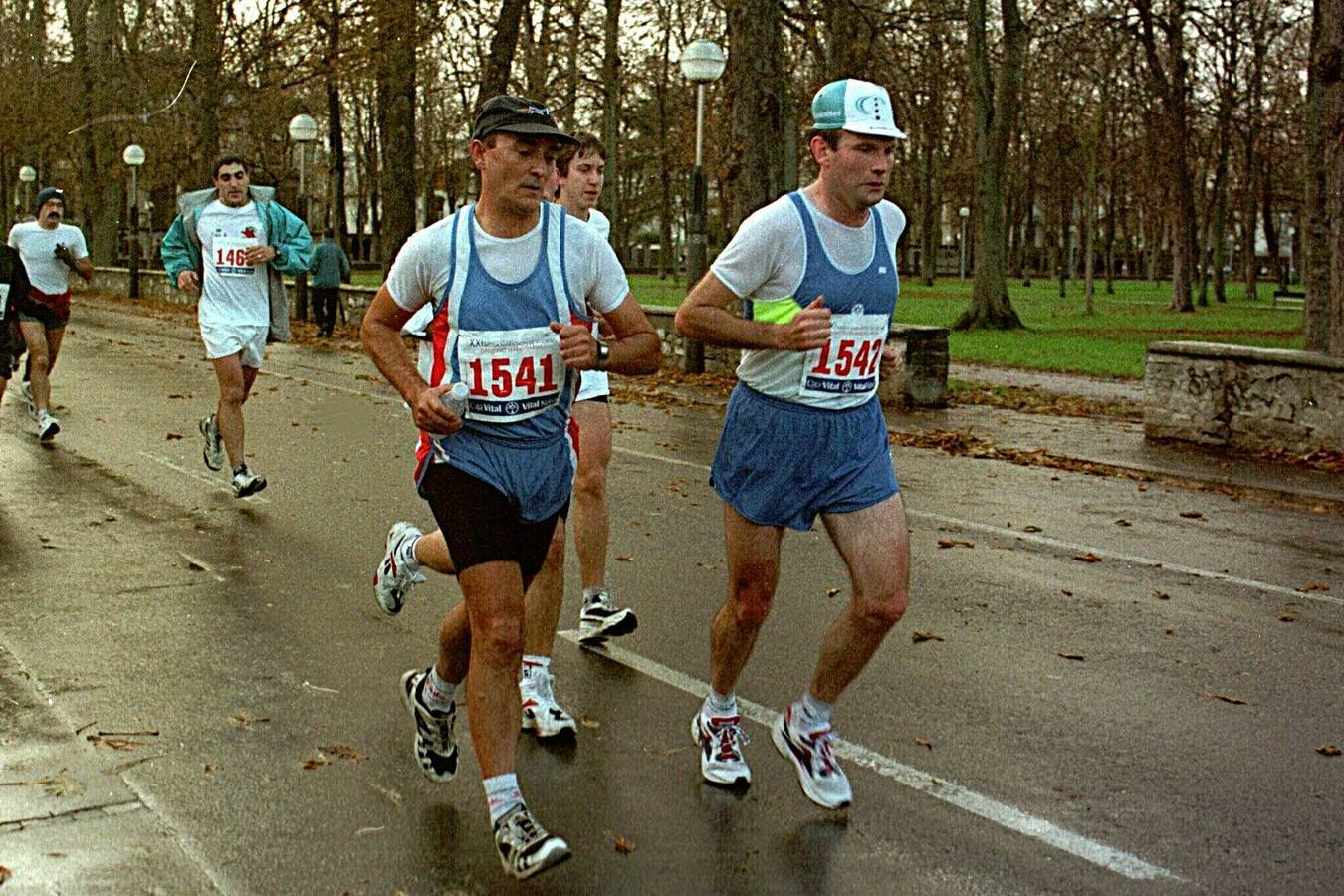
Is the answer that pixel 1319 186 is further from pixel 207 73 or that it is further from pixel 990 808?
pixel 990 808

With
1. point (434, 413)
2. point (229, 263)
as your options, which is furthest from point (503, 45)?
point (434, 413)

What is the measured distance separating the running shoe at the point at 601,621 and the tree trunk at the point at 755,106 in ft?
46.9

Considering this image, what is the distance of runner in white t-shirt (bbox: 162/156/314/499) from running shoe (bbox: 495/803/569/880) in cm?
653

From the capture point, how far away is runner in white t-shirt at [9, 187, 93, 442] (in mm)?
13328

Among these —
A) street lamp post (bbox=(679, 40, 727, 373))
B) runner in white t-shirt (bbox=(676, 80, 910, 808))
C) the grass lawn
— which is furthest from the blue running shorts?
street lamp post (bbox=(679, 40, 727, 373))

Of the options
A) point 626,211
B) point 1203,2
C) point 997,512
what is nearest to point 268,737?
point 997,512

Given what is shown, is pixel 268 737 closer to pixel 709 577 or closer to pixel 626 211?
pixel 709 577

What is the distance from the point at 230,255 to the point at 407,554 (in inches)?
230

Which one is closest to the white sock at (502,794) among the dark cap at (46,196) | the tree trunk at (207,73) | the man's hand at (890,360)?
the man's hand at (890,360)

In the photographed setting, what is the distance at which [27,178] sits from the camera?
5206cm

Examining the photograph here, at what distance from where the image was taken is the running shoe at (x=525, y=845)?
4098mm

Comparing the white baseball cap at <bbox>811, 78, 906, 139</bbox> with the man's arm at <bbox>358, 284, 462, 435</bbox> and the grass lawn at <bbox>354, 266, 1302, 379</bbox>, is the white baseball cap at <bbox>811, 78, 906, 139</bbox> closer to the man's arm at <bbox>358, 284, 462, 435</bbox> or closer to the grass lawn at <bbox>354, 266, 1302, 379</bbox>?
the man's arm at <bbox>358, 284, 462, 435</bbox>

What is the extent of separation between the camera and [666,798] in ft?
15.9

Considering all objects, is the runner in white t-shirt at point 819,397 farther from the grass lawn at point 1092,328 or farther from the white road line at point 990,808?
the grass lawn at point 1092,328
